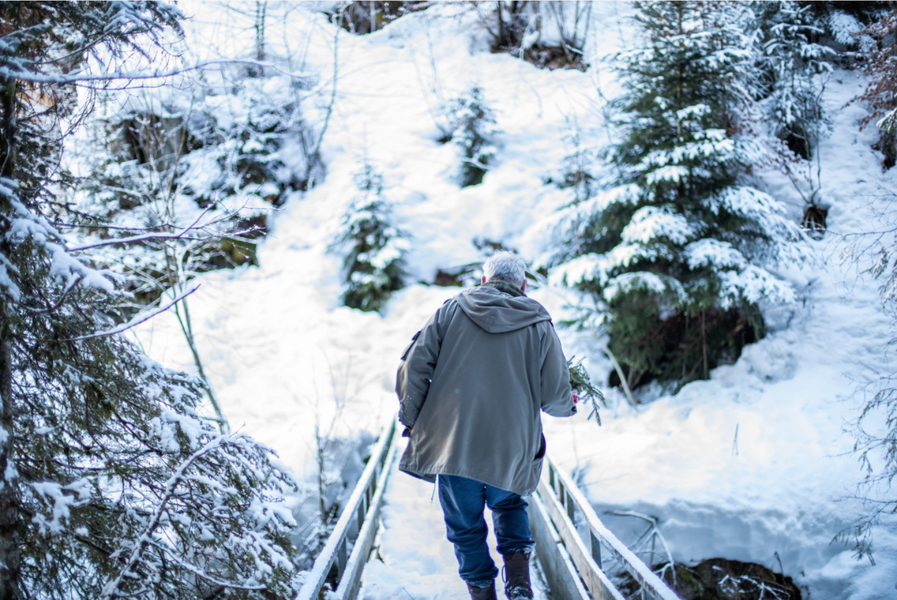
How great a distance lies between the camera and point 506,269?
299 centimetres

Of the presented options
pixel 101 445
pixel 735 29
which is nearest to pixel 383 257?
pixel 735 29

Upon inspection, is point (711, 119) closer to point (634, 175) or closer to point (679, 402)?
point (634, 175)

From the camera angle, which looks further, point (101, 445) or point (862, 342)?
point (862, 342)

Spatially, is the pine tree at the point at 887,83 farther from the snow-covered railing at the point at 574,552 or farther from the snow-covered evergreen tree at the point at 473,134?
the snow-covered evergreen tree at the point at 473,134

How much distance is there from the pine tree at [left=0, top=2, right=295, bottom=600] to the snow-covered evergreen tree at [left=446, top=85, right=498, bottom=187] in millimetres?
11603

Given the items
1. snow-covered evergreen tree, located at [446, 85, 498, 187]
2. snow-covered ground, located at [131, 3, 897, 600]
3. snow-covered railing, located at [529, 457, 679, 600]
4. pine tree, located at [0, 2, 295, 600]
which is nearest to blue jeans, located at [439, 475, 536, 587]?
snow-covered railing, located at [529, 457, 679, 600]

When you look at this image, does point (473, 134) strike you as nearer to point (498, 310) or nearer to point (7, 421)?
point (498, 310)

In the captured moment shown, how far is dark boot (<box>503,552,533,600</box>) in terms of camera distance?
2.90 metres

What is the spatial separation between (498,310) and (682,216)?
5051 mm

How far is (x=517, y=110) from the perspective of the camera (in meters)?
15.7

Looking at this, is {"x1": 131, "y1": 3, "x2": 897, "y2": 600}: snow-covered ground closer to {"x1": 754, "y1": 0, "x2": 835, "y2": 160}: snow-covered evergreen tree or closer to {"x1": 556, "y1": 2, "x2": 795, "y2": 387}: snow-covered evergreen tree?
{"x1": 754, "y1": 0, "x2": 835, "y2": 160}: snow-covered evergreen tree

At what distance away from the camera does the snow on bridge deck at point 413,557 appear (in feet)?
11.3

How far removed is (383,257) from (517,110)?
307 inches

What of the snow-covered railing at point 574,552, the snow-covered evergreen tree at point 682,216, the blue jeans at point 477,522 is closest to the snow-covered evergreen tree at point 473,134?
the snow-covered evergreen tree at point 682,216
